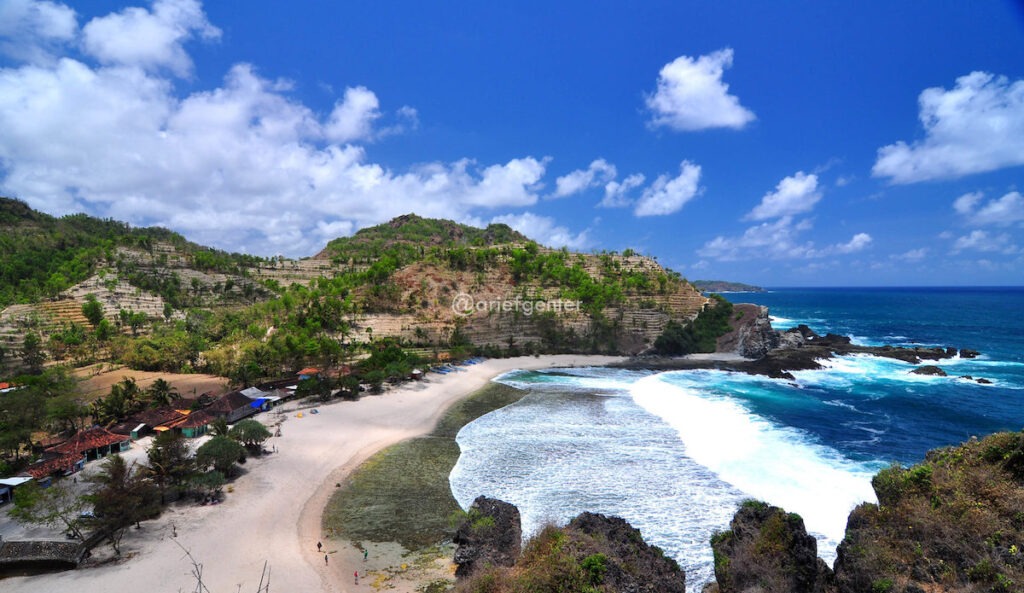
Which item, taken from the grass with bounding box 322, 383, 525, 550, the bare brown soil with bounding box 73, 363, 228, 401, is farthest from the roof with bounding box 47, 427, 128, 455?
the grass with bounding box 322, 383, 525, 550

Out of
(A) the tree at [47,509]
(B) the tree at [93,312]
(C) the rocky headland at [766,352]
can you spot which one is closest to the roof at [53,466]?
(A) the tree at [47,509]

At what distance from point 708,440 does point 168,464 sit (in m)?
30.6

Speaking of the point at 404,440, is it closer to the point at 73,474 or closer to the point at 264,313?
the point at 73,474

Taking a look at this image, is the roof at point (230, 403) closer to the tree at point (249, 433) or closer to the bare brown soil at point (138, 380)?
the bare brown soil at point (138, 380)

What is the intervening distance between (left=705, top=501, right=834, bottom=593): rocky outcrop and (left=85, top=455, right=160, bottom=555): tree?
21948 millimetres

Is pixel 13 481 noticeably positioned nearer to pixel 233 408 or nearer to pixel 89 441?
pixel 89 441

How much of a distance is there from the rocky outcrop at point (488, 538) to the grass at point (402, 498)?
2.11 m

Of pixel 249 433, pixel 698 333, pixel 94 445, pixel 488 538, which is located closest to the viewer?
pixel 488 538

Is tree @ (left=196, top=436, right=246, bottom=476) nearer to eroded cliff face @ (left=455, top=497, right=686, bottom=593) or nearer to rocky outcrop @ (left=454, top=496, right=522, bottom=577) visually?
rocky outcrop @ (left=454, top=496, right=522, bottom=577)

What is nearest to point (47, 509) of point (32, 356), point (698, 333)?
point (32, 356)

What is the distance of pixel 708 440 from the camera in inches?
1130

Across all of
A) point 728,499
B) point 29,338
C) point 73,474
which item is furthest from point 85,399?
point 728,499

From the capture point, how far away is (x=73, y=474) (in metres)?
23.7

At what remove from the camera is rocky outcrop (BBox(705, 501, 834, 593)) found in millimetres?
12133
